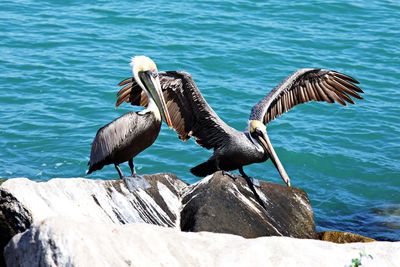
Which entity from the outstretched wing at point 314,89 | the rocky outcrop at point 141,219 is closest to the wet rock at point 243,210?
the rocky outcrop at point 141,219

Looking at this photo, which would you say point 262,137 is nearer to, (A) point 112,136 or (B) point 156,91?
(B) point 156,91

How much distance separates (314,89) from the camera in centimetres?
848

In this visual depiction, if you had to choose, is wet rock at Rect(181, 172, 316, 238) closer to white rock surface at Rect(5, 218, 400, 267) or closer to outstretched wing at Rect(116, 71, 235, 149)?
outstretched wing at Rect(116, 71, 235, 149)

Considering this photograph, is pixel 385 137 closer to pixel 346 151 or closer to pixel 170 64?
pixel 346 151

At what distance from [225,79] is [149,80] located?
223 inches

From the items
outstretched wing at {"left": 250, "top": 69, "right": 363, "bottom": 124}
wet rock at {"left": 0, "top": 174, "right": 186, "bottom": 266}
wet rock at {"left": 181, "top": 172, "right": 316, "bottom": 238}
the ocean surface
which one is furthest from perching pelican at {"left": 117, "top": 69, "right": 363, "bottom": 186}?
the ocean surface

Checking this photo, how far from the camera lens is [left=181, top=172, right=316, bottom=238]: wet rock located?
6.57 m

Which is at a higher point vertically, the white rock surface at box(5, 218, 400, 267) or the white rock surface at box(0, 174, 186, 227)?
the white rock surface at box(5, 218, 400, 267)

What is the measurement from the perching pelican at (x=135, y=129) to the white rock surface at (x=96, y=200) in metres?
0.35

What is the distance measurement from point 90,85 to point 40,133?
5.78 feet

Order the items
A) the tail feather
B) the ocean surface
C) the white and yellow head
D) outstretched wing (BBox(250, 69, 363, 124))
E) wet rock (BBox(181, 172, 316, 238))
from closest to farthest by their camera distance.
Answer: wet rock (BBox(181, 172, 316, 238)), the white and yellow head, the tail feather, outstretched wing (BBox(250, 69, 363, 124)), the ocean surface

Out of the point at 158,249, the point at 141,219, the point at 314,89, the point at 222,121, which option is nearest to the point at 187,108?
the point at 222,121

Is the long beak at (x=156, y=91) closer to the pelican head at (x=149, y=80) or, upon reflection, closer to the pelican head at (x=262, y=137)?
the pelican head at (x=149, y=80)

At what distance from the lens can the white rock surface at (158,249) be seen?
15.1 ft
